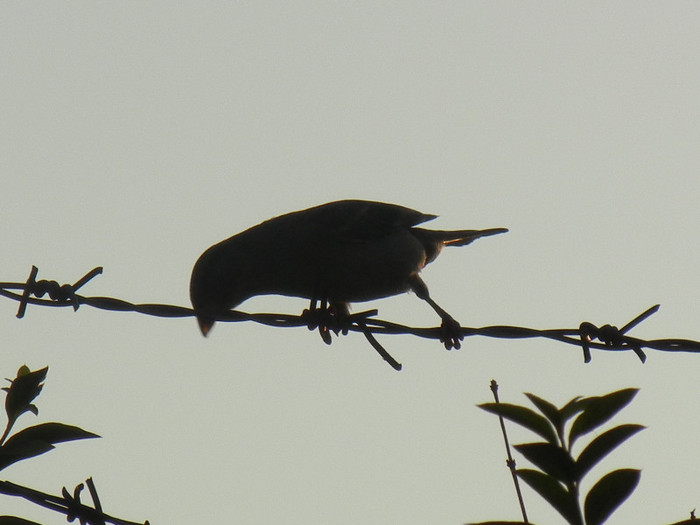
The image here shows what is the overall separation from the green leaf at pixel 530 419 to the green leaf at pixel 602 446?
5 cm

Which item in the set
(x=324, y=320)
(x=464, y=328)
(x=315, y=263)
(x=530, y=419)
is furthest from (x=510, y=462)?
(x=315, y=263)

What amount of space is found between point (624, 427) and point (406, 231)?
6.81 metres

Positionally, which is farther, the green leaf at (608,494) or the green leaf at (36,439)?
the green leaf at (36,439)

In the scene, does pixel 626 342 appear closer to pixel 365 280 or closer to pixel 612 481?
pixel 612 481

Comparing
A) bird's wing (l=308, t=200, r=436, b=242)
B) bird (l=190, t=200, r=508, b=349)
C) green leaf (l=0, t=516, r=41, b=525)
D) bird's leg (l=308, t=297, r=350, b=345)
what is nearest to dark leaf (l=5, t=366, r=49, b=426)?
green leaf (l=0, t=516, r=41, b=525)

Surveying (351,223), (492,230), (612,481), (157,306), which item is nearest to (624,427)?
(612,481)

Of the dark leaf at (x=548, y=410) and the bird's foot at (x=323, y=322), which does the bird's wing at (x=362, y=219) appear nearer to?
the bird's foot at (x=323, y=322)

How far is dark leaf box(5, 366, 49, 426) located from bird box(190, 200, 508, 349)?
4.72 metres

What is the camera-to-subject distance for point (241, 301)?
7.42 m

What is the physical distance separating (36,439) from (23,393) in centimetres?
13

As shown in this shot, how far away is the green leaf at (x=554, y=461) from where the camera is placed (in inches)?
54.6

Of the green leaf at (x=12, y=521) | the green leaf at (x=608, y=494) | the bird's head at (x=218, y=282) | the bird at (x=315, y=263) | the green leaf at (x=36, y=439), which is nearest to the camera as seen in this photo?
the green leaf at (x=608, y=494)

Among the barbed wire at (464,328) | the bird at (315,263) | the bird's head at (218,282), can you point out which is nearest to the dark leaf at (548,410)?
the barbed wire at (464,328)

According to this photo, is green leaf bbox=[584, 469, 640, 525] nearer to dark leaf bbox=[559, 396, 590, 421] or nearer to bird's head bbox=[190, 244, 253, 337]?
dark leaf bbox=[559, 396, 590, 421]
